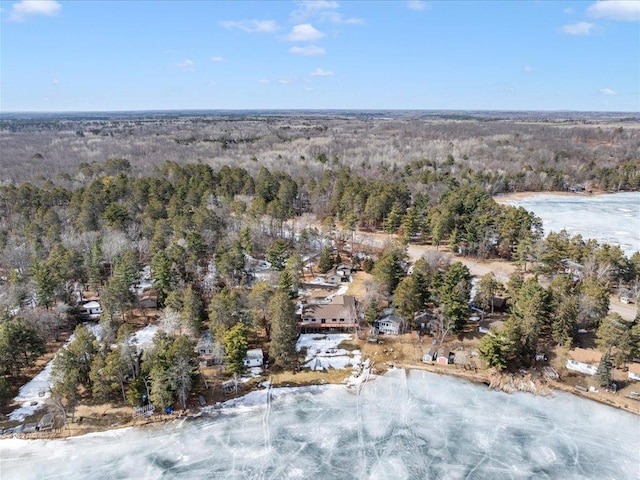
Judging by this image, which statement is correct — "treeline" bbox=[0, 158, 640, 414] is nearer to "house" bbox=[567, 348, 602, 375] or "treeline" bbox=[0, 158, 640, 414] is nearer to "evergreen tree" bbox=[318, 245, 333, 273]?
"evergreen tree" bbox=[318, 245, 333, 273]

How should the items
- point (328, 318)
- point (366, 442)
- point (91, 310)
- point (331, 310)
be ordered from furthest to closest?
point (91, 310) < point (331, 310) < point (328, 318) < point (366, 442)

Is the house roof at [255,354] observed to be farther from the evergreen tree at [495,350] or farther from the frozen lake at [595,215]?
the frozen lake at [595,215]

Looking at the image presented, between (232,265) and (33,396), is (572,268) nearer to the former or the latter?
(232,265)

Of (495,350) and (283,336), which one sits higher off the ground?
(283,336)

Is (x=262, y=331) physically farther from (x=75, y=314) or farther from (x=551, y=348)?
(x=551, y=348)

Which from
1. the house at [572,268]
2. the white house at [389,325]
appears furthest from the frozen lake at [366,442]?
the house at [572,268]

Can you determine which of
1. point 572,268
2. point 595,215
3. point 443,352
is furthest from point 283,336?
point 595,215

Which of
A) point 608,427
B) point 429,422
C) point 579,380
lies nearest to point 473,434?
point 429,422
